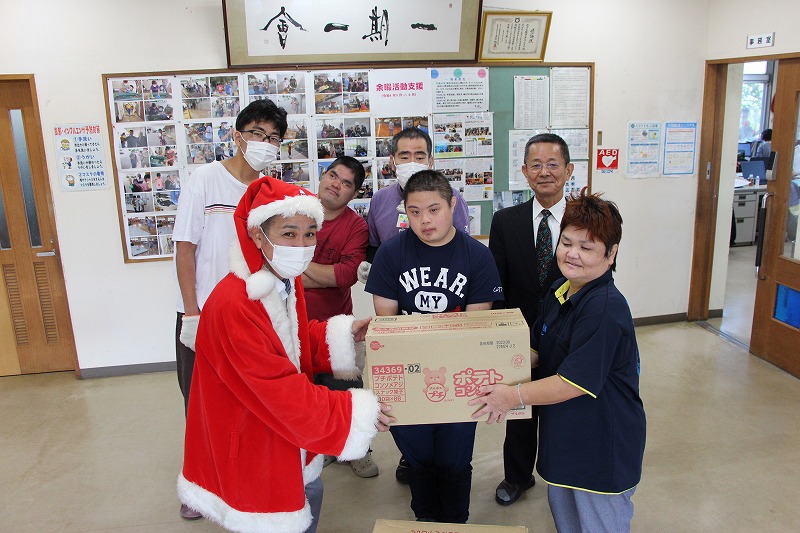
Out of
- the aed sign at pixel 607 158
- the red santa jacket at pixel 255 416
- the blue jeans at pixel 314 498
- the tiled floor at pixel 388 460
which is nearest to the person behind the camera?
the red santa jacket at pixel 255 416

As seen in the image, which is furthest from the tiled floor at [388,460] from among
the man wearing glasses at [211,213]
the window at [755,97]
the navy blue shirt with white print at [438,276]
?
the window at [755,97]

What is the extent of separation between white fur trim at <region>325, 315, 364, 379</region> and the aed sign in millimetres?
3093

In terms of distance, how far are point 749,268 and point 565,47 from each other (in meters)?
3.98

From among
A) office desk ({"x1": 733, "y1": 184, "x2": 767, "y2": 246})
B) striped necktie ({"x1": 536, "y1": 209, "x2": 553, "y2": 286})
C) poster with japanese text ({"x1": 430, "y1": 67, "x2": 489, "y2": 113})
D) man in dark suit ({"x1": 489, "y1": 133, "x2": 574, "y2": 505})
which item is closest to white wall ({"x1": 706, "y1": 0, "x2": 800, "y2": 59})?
poster with japanese text ({"x1": 430, "y1": 67, "x2": 489, "y2": 113})

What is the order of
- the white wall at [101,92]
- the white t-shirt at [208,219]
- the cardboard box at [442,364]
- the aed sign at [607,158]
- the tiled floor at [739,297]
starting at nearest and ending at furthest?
1. the cardboard box at [442,364]
2. the white t-shirt at [208,219]
3. the white wall at [101,92]
4. the aed sign at [607,158]
5. the tiled floor at [739,297]

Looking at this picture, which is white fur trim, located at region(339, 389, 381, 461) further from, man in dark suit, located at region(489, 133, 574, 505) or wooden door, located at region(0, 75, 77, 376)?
wooden door, located at region(0, 75, 77, 376)

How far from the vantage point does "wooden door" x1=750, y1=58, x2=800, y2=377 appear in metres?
3.59

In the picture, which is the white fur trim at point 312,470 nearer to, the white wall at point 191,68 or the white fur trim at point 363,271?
the white fur trim at point 363,271

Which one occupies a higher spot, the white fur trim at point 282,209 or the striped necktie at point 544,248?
the white fur trim at point 282,209

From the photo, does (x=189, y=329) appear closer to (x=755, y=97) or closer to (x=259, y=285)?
(x=259, y=285)

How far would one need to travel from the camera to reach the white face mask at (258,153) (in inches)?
91.8

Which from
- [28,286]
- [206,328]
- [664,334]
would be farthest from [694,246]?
[28,286]

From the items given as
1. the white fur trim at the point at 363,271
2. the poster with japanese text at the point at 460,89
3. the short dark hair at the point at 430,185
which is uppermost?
the poster with japanese text at the point at 460,89

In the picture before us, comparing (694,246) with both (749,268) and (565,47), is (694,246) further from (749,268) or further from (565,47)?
(749,268)
